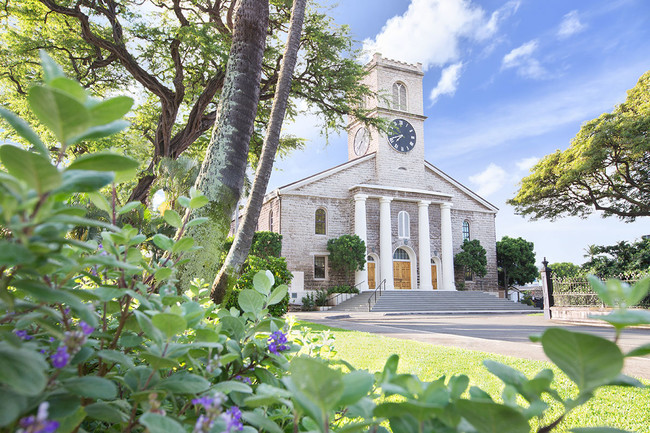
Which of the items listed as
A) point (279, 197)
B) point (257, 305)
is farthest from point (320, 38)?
point (279, 197)

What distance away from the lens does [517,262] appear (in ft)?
103

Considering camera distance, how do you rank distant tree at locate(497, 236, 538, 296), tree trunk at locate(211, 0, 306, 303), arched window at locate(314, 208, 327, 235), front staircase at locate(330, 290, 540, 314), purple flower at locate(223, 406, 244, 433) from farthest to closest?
distant tree at locate(497, 236, 538, 296)
arched window at locate(314, 208, 327, 235)
front staircase at locate(330, 290, 540, 314)
tree trunk at locate(211, 0, 306, 303)
purple flower at locate(223, 406, 244, 433)

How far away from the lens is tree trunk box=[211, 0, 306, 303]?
349cm

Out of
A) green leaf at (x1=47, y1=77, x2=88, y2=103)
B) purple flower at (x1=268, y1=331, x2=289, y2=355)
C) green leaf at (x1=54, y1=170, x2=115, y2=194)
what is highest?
green leaf at (x1=47, y1=77, x2=88, y2=103)

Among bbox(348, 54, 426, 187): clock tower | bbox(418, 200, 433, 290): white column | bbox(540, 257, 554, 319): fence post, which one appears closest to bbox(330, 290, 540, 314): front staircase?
bbox(418, 200, 433, 290): white column

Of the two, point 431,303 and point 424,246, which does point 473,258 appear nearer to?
point 424,246

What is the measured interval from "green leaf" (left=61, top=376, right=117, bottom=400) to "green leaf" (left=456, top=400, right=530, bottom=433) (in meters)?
0.52

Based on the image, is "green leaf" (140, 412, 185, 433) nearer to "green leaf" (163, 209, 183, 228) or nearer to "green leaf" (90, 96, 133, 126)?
"green leaf" (90, 96, 133, 126)

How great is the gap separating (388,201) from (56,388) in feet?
90.2

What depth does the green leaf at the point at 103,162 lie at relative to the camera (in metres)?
0.56

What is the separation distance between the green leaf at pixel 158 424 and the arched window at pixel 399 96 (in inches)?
1224

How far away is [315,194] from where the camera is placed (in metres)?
27.3

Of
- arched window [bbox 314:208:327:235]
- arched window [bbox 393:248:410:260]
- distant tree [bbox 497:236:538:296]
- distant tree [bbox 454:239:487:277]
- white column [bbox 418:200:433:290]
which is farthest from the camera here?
distant tree [bbox 497:236:538:296]

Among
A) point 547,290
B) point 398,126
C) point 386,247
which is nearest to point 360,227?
point 386,247
